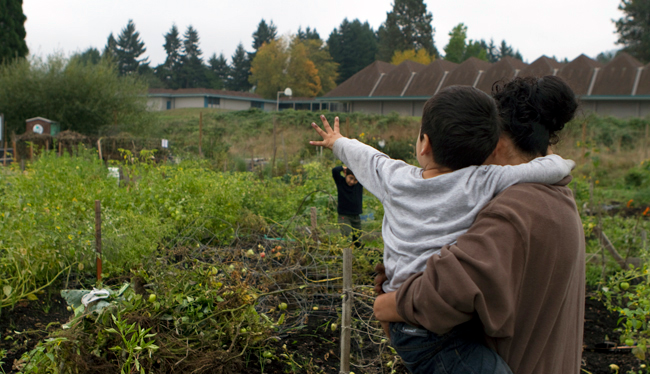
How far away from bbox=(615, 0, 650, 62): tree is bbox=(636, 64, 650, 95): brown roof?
11946 millimetres

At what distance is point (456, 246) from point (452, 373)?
1.29 ft

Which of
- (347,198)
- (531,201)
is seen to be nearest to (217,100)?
(347,198)

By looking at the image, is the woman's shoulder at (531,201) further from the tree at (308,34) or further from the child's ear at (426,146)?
the tree at (308,34)

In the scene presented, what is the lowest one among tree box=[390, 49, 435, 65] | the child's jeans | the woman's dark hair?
the child's jeans

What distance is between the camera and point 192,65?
64625 mm

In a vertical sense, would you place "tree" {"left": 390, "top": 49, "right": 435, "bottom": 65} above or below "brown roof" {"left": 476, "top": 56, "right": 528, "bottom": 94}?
above

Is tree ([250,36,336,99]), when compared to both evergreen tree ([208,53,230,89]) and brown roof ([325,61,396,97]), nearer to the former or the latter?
brown roof ([325,61,396,97])

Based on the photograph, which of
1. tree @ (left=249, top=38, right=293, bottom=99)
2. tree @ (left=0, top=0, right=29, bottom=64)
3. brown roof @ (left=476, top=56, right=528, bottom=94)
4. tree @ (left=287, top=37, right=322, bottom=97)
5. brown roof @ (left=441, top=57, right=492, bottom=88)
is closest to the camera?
tree @ (left=0, top=0, right=29, bottom=64)

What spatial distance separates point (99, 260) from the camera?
3625 millimetres

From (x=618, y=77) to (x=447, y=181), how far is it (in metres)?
31.7

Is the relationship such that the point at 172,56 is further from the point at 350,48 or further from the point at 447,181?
the point at 447,181

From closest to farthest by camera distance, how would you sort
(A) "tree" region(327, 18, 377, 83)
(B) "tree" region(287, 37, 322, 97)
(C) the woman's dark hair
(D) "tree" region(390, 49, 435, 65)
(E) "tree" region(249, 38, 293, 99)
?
(C) the woman's dark hair, (B) "tree" region(287, 37, 322, 97), (D) "tree" region(390, 49, 435, 65), (E) "tree" region(249, 38, 293, 99), (A) "tree" region(327, 18, 377, 83)

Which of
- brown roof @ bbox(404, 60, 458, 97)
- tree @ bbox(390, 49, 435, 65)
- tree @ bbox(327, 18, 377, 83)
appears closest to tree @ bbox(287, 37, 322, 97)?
tree @ bbox(390, 49, 435, 65)

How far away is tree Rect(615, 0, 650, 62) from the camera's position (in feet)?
124
